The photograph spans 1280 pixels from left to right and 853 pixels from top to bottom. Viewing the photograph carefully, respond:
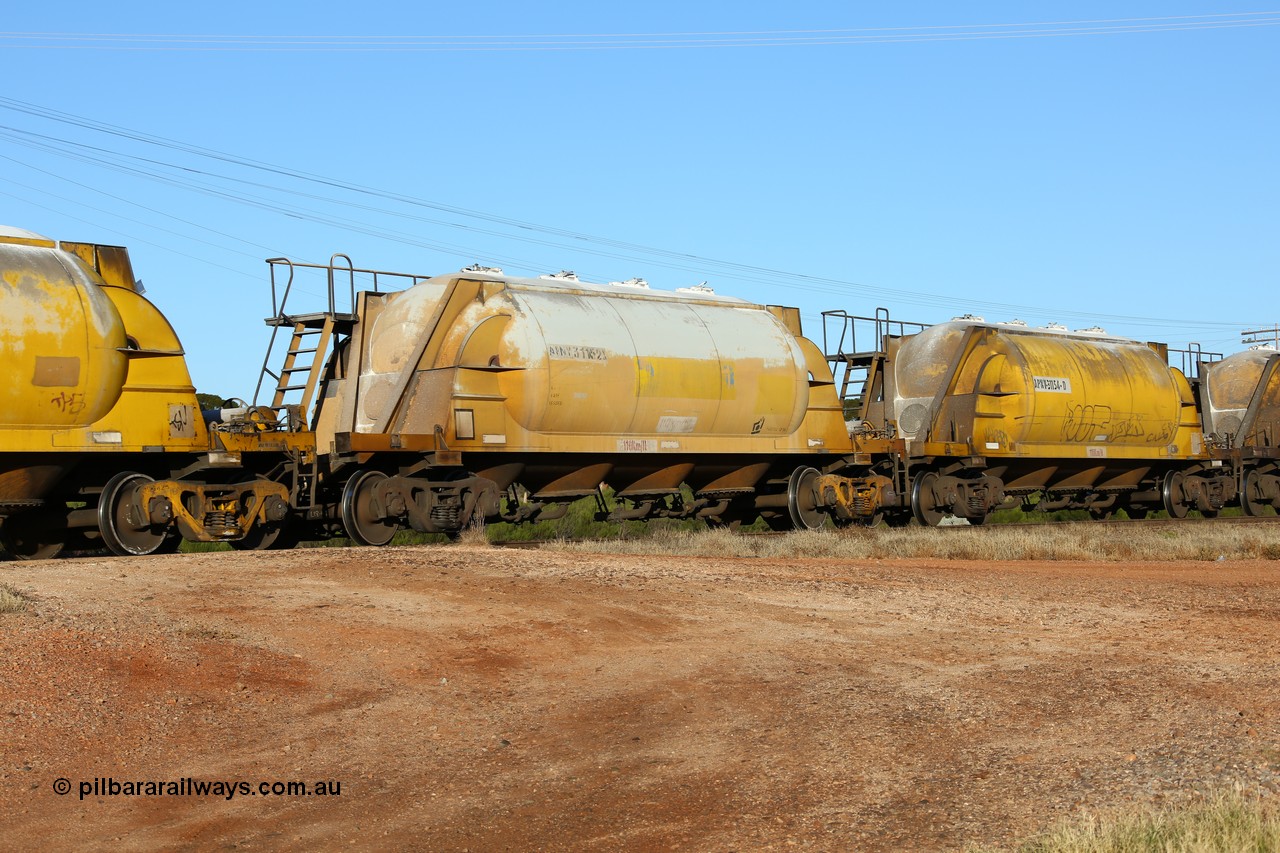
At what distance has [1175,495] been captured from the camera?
29.5 metres

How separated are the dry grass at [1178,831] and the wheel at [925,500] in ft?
59.5

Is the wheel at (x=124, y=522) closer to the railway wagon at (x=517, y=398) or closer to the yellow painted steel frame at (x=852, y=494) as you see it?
the railway wagon at (x=517, y=398)

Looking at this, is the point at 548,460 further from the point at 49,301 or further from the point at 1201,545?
the point at 1201,545

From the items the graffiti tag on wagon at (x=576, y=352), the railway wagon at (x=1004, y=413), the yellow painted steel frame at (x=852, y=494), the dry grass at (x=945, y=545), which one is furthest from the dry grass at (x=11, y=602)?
the railway wagon at (x=1004, y=413)

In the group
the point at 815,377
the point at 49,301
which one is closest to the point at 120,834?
the point at 49,301

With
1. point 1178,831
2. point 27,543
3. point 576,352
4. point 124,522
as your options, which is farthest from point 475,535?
point 1178,831

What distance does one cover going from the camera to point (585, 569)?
13.6m

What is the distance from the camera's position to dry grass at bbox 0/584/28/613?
936 cm

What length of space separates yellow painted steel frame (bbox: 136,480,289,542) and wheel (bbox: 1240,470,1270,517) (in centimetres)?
2376

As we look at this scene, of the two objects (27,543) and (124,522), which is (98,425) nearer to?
(124,522)

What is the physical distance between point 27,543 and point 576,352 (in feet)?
23.5

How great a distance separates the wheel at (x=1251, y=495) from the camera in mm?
31078

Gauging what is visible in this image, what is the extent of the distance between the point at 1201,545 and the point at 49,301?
1590 centimetres

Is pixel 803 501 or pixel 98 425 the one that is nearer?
pixel 98 425
